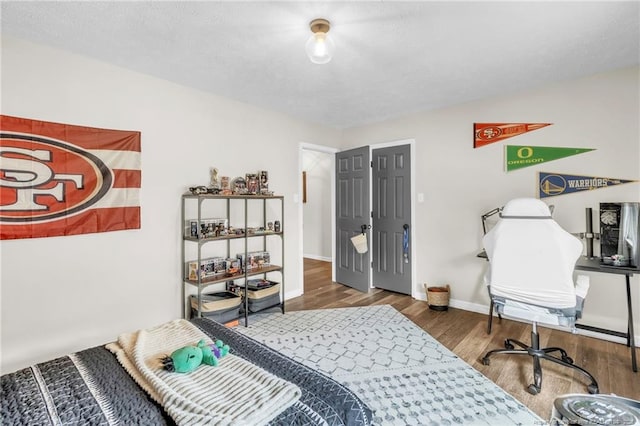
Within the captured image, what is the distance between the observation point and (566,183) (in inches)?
117

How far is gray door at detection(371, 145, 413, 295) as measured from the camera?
13.6ft

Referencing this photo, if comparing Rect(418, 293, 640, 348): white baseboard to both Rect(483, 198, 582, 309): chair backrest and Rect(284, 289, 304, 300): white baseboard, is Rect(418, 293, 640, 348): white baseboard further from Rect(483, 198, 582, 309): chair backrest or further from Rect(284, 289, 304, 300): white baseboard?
Rect(284, 289, 304, 300): white baseboard

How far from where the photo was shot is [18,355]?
2193mm

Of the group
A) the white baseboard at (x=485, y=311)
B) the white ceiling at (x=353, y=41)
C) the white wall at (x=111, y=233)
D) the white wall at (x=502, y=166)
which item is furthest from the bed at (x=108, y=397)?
the white wall at (x=502, y=166)

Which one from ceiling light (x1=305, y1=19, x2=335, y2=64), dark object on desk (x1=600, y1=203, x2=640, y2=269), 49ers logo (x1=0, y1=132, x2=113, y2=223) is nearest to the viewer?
ceiling light (x1=305, y1=19, x2=335, y2=64)

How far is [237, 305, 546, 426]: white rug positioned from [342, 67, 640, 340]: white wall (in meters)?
1.08

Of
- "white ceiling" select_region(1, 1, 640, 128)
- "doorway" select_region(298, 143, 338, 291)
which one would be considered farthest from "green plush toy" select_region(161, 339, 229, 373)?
"doorway" select_region(298, 143, 338, 291)

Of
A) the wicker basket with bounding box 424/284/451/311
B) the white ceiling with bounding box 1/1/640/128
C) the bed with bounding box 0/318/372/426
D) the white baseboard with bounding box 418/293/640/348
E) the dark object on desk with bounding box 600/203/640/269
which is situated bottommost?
the white baseboard with bounding box 418/293/640/348

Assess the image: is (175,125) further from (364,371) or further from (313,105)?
(364,371)

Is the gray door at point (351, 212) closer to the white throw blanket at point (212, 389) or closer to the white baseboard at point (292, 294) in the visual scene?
the white baseboard at point (292, 294)

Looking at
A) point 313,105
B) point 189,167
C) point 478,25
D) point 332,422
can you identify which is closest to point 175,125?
point 189,167

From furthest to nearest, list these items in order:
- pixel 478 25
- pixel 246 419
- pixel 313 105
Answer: pixel 313 105, pixel 478 25, pixel 246 419

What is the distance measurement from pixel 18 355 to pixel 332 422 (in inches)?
98.2

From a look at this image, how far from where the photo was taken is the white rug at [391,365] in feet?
6.00
